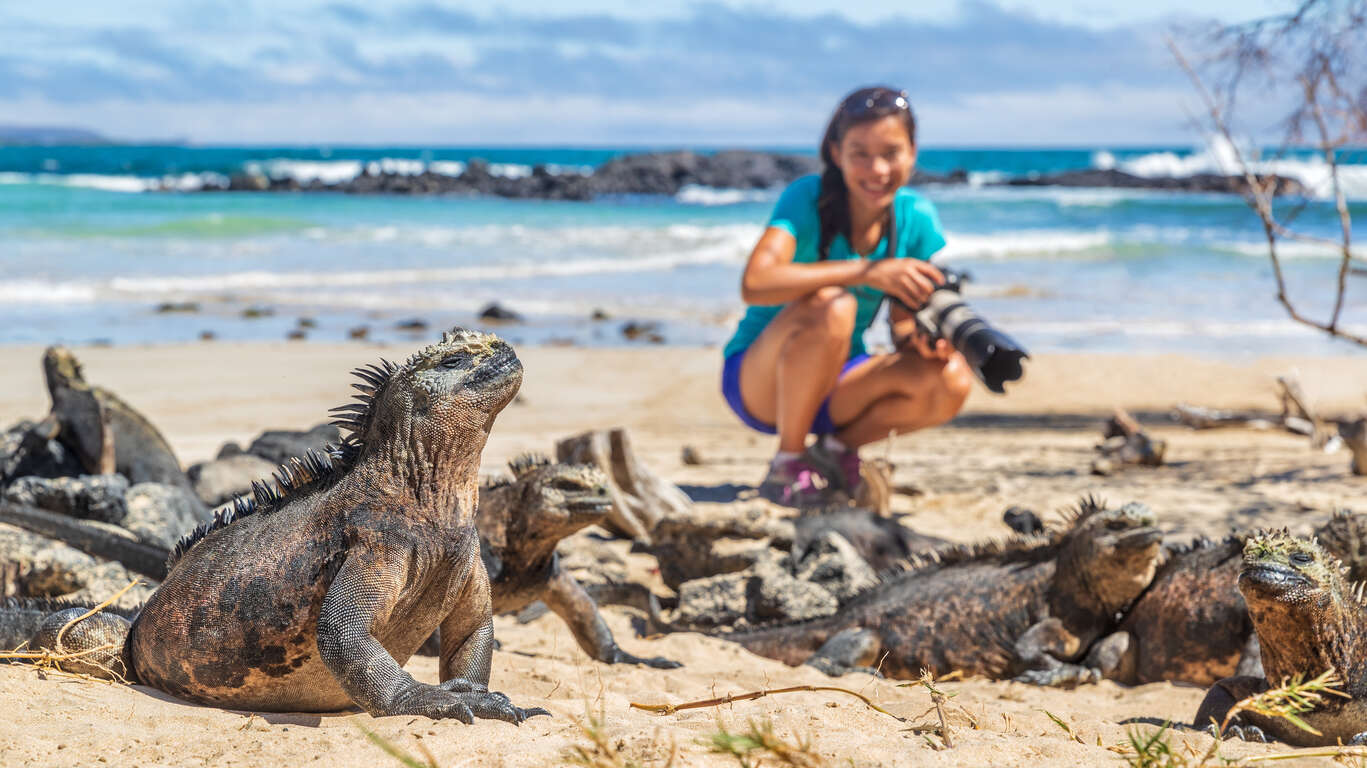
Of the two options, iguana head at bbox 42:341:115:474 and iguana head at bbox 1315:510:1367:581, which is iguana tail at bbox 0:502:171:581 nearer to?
iguana head at bbox 42:341:115:474

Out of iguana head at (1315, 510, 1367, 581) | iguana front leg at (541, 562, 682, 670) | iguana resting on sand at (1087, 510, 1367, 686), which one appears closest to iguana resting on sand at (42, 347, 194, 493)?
iguana front leg at (541, 562, 682, 670)

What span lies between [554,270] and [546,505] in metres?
18.1

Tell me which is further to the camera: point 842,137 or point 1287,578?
point 842,137

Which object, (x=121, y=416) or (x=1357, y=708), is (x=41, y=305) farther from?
(x=1357, y=708)

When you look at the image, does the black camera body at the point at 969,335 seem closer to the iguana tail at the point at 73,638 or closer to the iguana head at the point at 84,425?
the iguana tail at the point at 73,638

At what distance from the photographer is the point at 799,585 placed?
4.86 m

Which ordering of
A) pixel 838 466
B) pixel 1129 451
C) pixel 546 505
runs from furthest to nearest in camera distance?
1. pixel 1129 451
2. pixel 838 466
3. pixel 546 505

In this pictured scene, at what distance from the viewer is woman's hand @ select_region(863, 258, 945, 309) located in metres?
5.76

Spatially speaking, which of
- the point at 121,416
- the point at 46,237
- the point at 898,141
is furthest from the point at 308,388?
the point at 46,237

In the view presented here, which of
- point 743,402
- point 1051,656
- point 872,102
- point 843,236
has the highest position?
point 872,102

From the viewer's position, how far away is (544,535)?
377 cm

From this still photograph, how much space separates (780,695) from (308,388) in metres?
7.75

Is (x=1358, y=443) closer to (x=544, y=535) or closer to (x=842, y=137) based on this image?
(x=842, y=137)

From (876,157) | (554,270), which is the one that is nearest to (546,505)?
(876,157)
